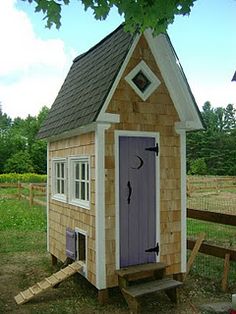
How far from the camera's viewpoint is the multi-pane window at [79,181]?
6324mm

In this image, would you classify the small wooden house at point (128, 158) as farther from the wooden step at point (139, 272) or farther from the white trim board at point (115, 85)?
the wooden step at point (139, 272)

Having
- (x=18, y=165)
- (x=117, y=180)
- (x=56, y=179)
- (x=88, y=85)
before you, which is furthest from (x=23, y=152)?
(x=117, y=180)

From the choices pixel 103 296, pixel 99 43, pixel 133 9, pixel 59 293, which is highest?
pixel 99 43

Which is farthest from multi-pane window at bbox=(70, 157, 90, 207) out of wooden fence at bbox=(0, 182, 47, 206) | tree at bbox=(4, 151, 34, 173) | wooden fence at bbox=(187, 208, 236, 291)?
tree at bbox=(4, 151, 34, 173)

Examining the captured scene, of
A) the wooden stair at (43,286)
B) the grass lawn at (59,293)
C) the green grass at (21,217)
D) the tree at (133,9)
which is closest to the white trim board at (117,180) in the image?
the grass lawn at (59,293)

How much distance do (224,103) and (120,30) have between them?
65260mm

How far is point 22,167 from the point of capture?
1815 inches

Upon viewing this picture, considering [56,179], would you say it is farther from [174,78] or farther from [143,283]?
[174,78]

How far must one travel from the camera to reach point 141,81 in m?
6.26

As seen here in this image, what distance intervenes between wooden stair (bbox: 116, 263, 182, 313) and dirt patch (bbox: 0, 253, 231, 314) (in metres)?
0.26

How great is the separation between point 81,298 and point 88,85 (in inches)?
140

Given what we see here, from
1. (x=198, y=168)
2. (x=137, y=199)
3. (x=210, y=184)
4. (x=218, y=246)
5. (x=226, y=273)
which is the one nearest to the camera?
(x=137, y=199)

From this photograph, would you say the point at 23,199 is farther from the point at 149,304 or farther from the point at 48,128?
the point at 149,304

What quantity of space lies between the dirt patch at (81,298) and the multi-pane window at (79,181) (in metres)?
1.45
